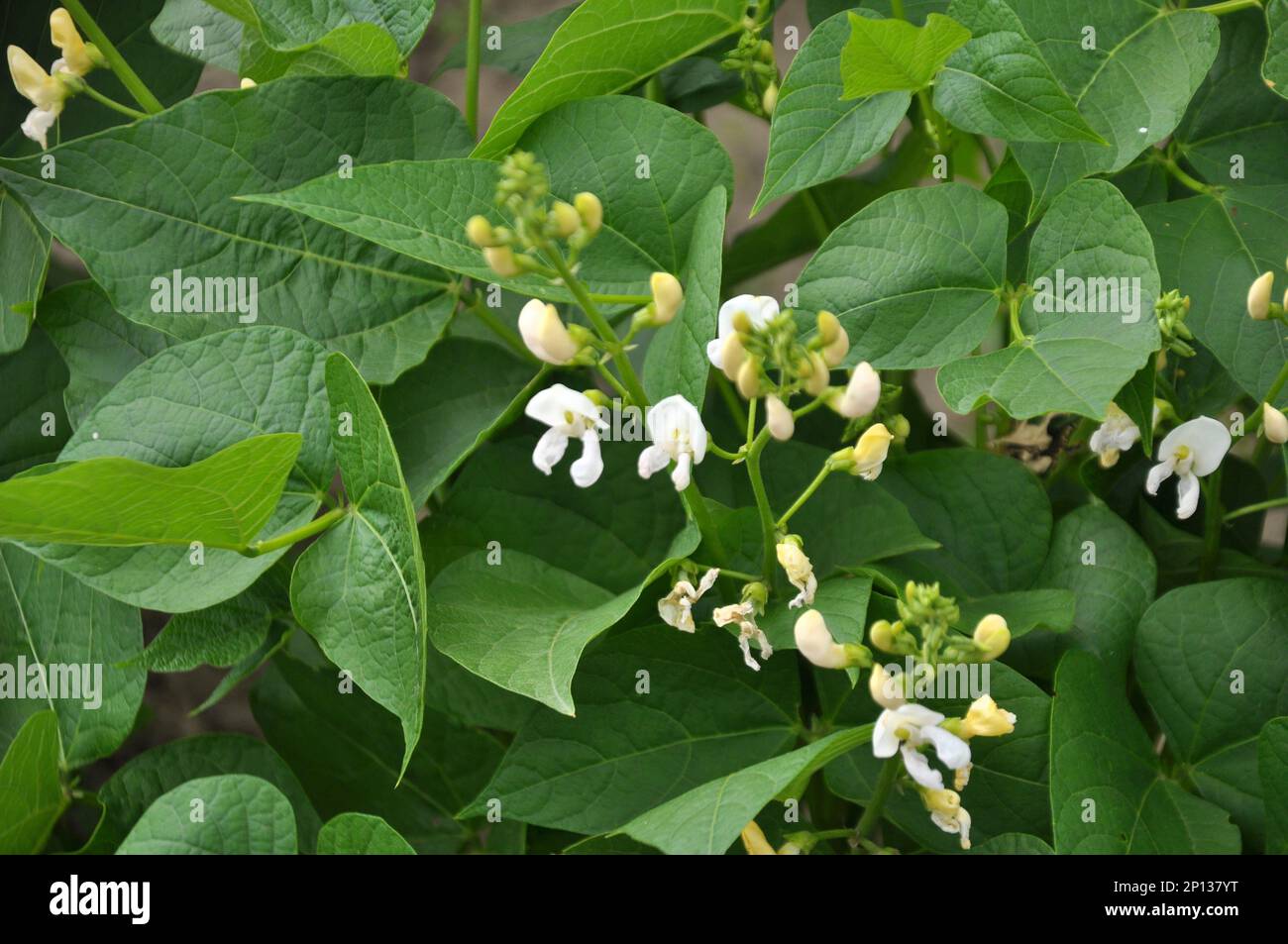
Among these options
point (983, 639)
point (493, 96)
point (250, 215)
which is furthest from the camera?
point (493, 96)

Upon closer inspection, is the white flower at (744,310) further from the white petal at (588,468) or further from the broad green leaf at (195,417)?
the broad green leaf at (195,417)

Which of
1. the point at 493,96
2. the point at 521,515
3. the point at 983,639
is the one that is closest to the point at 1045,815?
the point at 983,639

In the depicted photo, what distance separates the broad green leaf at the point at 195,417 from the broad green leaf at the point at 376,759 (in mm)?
128

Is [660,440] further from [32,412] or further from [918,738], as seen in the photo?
[32,412]

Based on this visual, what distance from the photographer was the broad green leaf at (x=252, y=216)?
18.0 inches

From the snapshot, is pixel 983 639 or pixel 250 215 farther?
pixel 250 215

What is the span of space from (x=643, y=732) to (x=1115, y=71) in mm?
308

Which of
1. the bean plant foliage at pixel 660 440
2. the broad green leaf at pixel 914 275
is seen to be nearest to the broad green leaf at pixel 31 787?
the bean plant foliage at pixel 660 440

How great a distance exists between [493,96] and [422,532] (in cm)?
55

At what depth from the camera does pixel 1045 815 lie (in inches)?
17.9

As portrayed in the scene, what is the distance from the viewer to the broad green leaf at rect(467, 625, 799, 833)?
449 mm
